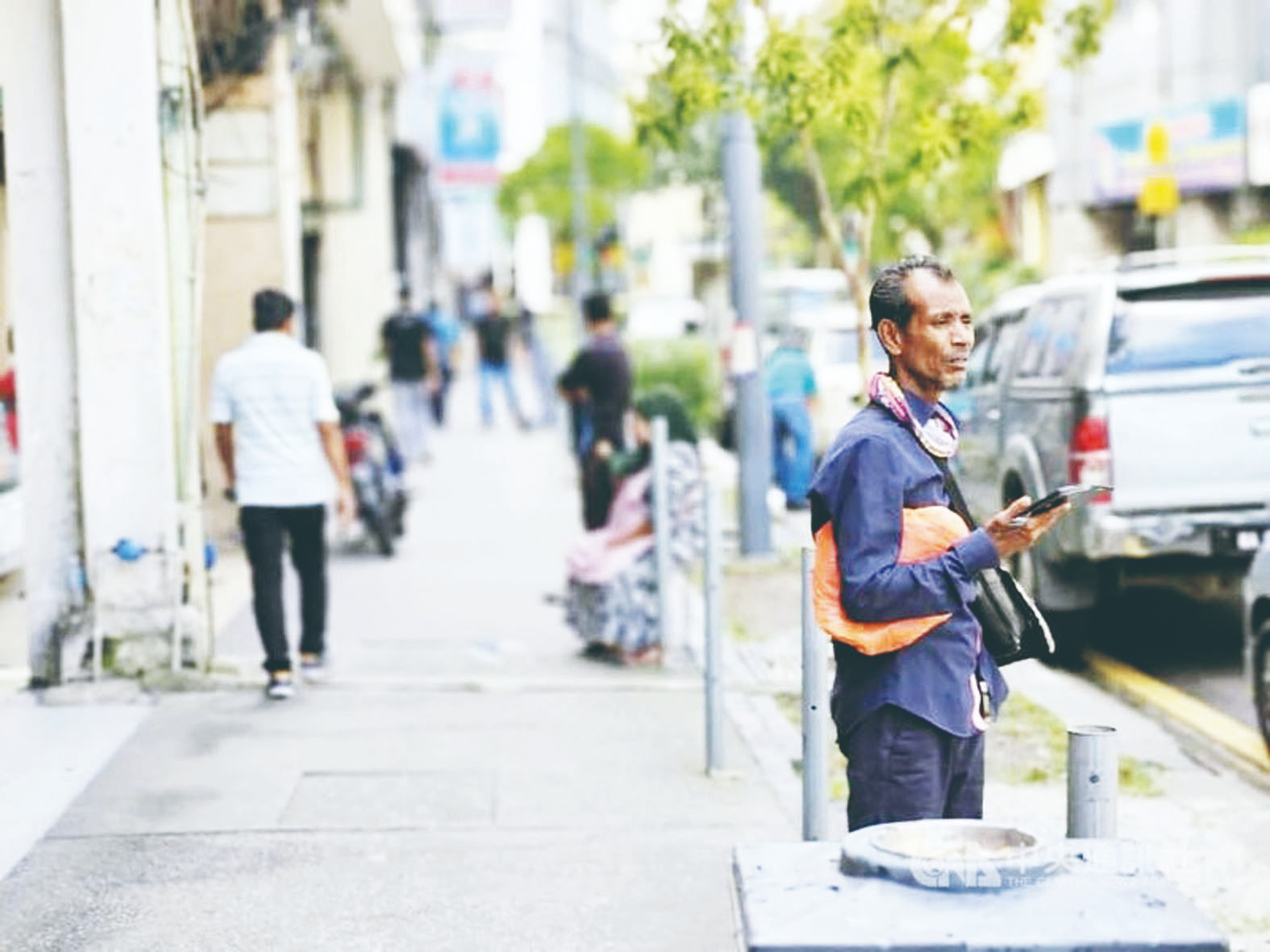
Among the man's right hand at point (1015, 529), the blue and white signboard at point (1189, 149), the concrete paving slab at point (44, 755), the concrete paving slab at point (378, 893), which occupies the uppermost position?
the blue and white signboard at point (1189, 149)

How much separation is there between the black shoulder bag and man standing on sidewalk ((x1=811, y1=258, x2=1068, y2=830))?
5 centimetres

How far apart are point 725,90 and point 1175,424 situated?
2.67 m

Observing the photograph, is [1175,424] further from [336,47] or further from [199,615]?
[336,47]

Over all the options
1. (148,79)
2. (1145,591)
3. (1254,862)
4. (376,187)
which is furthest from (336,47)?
(1254,862)

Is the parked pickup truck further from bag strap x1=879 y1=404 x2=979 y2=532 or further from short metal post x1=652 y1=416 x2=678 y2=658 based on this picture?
bag strap x1=879 y1=404 x2=979 y2=532

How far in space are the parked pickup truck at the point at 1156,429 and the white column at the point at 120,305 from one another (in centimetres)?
434

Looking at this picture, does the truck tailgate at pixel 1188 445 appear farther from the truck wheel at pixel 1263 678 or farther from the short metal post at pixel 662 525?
the short metal post at pixel 662 525

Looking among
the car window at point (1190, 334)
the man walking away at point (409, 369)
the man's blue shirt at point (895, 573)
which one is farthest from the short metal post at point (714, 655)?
the man walking away at point (409, 369)

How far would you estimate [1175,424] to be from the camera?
35.0ft

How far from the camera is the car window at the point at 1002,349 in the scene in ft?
41.7

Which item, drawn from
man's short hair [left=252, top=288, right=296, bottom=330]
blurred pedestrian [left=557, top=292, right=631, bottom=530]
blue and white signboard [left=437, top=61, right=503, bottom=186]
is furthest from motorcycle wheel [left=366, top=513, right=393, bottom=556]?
blue and white signboard [left=437, top=61, right=503, bottom=186]

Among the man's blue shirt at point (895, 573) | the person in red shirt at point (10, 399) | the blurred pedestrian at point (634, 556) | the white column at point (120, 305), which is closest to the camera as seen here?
the man's blue shirt at point (895, 573)

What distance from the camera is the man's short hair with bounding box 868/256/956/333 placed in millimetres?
4484

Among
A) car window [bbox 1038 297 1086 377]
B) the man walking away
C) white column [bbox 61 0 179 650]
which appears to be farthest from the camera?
the man walking away
